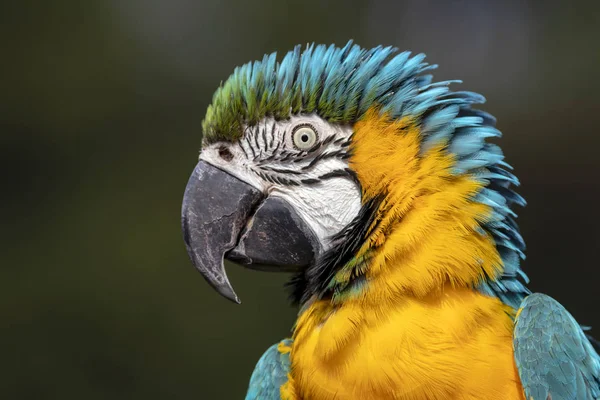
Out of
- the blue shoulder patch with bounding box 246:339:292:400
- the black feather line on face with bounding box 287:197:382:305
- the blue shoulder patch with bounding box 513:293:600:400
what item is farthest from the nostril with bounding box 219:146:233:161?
the blue shoulder patch with bounding box 513:293:600:400

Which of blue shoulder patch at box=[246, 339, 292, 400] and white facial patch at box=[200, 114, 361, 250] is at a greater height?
white facial patch at box=[200, 114, 361, 250]

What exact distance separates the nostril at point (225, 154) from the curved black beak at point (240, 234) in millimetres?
87

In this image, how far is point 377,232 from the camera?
126 centimetres

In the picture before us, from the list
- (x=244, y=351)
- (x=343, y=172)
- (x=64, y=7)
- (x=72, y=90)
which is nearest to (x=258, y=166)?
(x=343, y=172)

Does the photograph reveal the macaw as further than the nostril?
No

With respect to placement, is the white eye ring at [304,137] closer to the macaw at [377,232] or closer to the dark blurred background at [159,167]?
the macaw at [377,232]

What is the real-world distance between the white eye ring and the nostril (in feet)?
0.55

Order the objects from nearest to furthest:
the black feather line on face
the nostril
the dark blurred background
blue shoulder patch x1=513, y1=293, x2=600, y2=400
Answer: blue shoulder patch x1=513, y1=293, x2=600, y2=400, the black feather line on face, the nostril, the dark blurred background

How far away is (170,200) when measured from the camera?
14.0ft

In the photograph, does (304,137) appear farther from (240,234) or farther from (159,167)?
(159,167)

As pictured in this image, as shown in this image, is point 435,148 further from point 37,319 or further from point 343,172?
point 37,319

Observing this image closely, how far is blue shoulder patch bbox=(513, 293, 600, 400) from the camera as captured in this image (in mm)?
1143

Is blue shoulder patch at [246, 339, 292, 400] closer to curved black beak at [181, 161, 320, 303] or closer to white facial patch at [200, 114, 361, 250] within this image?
curved black beak at [181, 161, 320, 303]

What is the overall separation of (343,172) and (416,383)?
49 cm
